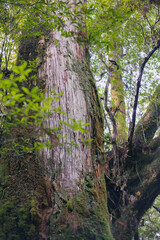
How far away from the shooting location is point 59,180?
265 centimetres

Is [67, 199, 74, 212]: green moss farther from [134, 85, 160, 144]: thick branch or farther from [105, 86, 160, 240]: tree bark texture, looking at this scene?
[134, 85, 160, 144]: thick branch

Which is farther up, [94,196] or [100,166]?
[100,166]

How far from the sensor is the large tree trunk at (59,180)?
234 centimetres

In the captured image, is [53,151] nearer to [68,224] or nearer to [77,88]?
[68,224]

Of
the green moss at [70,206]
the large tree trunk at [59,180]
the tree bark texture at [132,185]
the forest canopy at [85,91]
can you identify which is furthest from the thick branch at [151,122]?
the green moss at [70,206]

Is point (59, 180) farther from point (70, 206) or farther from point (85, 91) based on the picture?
point (85, 91)

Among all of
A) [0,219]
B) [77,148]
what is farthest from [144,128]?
[0,219]

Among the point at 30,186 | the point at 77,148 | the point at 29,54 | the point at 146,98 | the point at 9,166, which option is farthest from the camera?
the point at 146,98

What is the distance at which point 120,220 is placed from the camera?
4.95m

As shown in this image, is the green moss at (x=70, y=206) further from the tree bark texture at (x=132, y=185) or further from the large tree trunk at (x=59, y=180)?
the tree bark texture at (x=132, y=185)

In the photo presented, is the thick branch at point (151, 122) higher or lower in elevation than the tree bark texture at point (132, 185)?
higher

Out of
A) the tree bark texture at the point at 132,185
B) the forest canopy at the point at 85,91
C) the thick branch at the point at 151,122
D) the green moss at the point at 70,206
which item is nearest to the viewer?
the forest canopy at the point at 85,91

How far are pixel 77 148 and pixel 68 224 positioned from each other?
3.27 ft

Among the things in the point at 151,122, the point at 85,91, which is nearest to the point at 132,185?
the point at 151,122
